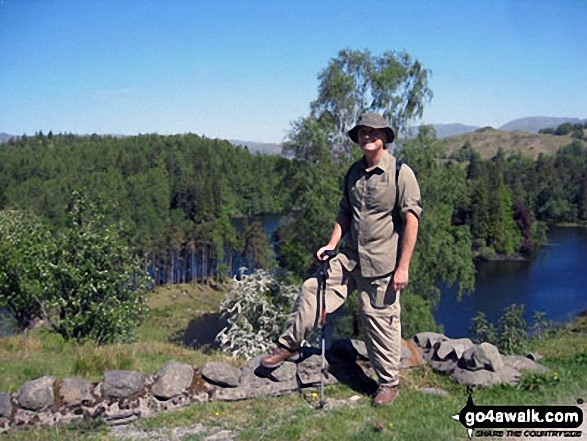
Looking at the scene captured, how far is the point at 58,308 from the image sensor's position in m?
15.7

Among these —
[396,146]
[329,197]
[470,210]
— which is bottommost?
[470,210]

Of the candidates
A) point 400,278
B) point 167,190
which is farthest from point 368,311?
point 167,190

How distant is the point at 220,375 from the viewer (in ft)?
18.1

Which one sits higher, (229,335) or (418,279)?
(418,279)

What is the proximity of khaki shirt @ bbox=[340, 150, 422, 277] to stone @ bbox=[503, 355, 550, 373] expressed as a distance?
6.65 feet

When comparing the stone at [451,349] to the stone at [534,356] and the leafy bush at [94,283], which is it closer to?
the stone at [534,356]

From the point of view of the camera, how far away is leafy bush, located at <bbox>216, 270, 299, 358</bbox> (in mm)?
17969

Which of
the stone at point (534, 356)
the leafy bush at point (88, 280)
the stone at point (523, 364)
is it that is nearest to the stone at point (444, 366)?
the stone at point (523, 364)

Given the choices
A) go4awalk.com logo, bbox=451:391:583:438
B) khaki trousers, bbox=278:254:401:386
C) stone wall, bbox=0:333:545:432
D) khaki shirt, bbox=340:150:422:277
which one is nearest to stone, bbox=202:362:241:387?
stone wall, bbox=0:333:545:432

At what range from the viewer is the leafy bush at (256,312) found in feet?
59.0

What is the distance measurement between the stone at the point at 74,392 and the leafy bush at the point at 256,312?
11.3 meters

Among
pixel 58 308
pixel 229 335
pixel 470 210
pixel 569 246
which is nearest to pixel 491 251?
pixel 470 210

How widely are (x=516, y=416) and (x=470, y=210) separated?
73278 millimetres

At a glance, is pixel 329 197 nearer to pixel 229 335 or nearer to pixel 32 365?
pixel 229 335
